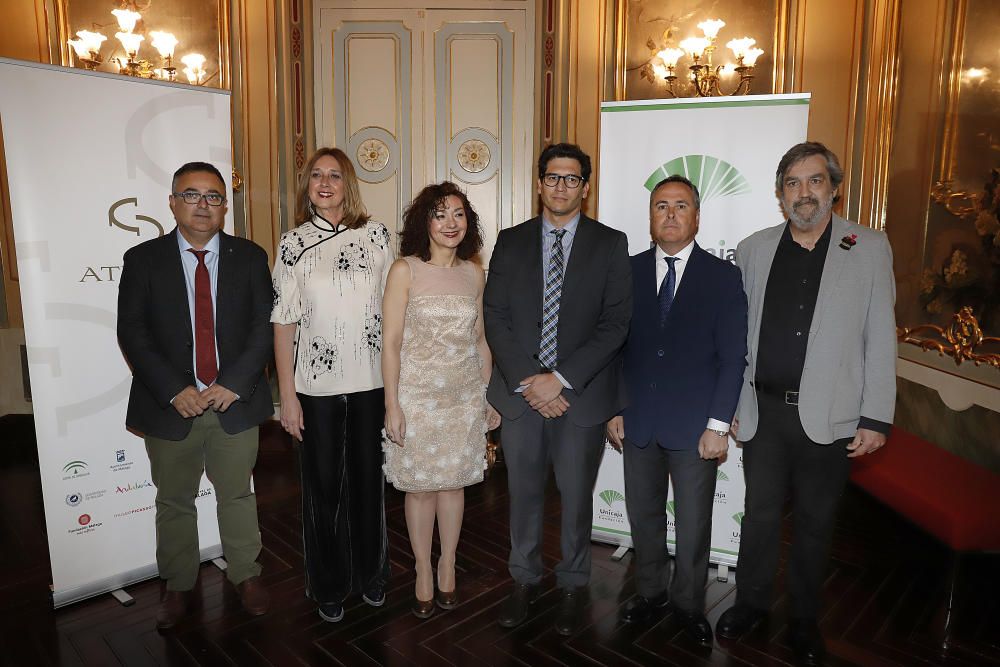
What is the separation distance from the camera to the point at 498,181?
6.41m

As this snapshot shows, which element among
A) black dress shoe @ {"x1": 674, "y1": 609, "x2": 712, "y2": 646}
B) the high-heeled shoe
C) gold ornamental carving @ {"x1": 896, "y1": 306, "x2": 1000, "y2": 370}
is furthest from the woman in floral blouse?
gold ornamental carving @ {"x1": 896, "y1": 306, "x2": 1000, "y2": 370}

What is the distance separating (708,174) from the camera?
3469mm

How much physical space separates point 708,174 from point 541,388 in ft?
5.27

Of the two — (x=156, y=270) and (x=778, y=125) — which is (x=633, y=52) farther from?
(x=156, y=270)

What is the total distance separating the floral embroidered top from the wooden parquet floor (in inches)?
41.9

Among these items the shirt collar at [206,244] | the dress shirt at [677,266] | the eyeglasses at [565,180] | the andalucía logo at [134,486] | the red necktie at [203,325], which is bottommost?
the andalucía logo at [134,486]

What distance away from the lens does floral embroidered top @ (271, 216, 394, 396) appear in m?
2.71

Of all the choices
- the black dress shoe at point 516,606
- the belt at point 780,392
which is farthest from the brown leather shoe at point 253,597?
the belt at point 780,392

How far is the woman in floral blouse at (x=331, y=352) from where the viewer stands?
2725mm

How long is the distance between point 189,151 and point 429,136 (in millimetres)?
3335

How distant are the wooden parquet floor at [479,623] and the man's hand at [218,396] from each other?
0.98m

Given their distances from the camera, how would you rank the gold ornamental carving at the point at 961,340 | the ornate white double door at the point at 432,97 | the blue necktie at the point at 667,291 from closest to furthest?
the blue necktie at the point at 667,291 < the gold ornamental carving at the point at 961,340 < the ornate white double door at the point at 432,97

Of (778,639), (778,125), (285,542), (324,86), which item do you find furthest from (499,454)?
(324,86)

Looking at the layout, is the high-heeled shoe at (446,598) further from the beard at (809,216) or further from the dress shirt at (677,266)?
the beard at (809,216)
